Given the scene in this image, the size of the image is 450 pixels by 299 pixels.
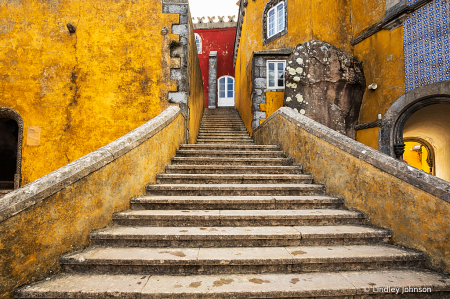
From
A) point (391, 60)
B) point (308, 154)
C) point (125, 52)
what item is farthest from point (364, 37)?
point (125, 52)

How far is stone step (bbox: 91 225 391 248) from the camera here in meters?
2.42

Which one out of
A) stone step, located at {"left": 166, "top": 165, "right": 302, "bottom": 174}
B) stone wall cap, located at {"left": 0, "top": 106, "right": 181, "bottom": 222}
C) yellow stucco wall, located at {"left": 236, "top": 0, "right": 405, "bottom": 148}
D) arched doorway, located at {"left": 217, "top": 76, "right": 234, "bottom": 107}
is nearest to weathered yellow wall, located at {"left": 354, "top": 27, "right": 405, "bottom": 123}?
yellow stucco wall, located at {"left": 236, "top": 0, "right": 405, "bottom": 148}

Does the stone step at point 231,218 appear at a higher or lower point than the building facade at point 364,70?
lower

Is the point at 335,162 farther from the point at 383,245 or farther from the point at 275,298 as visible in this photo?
the point at 275,298

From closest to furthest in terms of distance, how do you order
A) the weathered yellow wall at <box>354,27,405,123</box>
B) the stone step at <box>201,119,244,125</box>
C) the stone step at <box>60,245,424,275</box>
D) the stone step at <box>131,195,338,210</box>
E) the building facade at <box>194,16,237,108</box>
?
the stone step at <box>60,245,424,275</box>
the stone step at <box>131,195,338,210</box>
the weathered yellow wall at <box>354,27,405,123</box>
the stone step at <box>201,119,244,125</box>
the building facade at <box>194,16,237,108</box>

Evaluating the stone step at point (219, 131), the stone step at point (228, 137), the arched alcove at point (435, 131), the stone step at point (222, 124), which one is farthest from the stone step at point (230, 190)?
the arched alcove at point (435, 131)

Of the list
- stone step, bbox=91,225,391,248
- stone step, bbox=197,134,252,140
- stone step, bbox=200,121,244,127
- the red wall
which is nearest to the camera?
stone step, bbox=91,225,391,248

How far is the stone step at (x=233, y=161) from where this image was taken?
177 inches

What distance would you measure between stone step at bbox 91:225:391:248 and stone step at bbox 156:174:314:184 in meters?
1.29

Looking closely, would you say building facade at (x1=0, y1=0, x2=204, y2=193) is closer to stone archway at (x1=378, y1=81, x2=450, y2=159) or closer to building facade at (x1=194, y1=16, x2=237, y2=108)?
stone archway at (x1=378, y1=81, x2=450, y2=159)

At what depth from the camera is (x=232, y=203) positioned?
3094mm

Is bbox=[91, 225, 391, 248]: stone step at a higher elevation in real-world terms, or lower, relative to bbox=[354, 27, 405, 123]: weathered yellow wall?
lower

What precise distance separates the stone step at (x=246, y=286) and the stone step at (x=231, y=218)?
716 millimetres

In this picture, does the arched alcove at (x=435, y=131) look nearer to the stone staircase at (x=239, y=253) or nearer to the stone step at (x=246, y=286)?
the stone staircase at (x=239, y=253)
